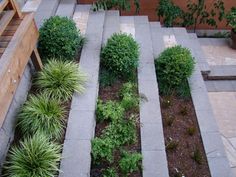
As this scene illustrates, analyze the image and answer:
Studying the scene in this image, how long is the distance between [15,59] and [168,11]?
10.6 ft

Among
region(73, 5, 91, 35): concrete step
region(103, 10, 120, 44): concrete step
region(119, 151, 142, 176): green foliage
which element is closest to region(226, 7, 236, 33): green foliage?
region(103, 10, 120, 44): concrete step

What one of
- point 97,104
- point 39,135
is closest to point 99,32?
point 97,104

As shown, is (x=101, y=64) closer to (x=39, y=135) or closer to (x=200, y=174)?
(x=39, y=135)

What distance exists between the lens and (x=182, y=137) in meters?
3.49

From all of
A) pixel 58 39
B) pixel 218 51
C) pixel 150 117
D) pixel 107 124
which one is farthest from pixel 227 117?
pixel 58 39

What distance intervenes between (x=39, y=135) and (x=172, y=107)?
1.68m

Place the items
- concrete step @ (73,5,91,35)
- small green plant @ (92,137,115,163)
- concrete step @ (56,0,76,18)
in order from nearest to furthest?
small green plant @ (92,137,115,163), concrete step @ (73,5,91,35), concrete step @ (56,0,76,18)

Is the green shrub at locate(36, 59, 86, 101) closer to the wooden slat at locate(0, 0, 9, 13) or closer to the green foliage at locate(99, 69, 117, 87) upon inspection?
the green foliage at locate(99, 69, 117, 87)

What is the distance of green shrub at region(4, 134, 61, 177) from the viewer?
104 inches

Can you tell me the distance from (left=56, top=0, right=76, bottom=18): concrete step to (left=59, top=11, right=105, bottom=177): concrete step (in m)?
0.70

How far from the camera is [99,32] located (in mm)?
4453

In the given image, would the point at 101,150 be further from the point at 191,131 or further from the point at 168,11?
the point at 168,11

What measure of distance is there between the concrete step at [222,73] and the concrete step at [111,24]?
153cm

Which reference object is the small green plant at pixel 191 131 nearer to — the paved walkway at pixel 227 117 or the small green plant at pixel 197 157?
the small green plant at pixel 197 157
